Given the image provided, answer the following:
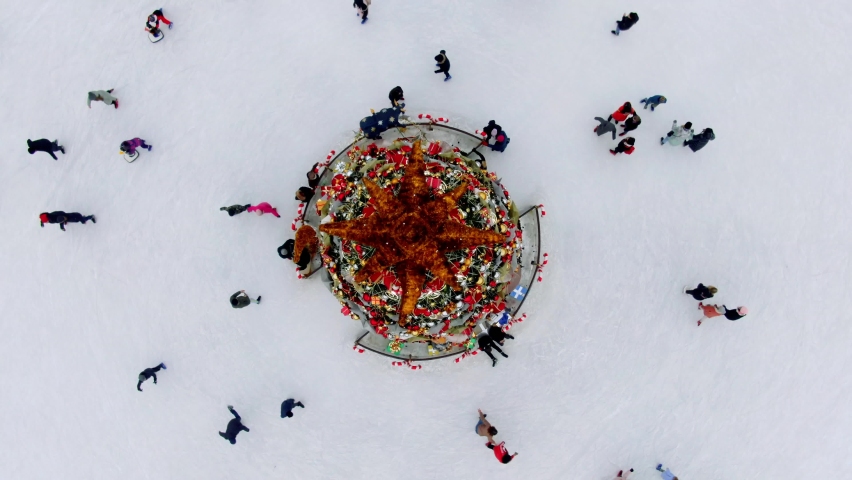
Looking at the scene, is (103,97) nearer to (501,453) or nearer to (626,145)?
(626,145)

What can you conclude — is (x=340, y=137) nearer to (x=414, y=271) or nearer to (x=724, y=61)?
(x=414, y=271)

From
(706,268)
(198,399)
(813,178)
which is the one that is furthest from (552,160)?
(198,399)

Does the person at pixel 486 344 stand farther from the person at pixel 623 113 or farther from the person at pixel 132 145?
the person at pixel 132 145

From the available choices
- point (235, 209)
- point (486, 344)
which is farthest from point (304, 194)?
point (486, 344)

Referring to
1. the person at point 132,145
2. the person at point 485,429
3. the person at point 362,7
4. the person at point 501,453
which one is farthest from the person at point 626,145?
the person at point 132,145

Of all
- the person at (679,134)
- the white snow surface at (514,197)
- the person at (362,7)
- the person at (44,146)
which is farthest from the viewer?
the white snow surface at (514,197)

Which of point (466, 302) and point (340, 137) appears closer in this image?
point (466, 302)
